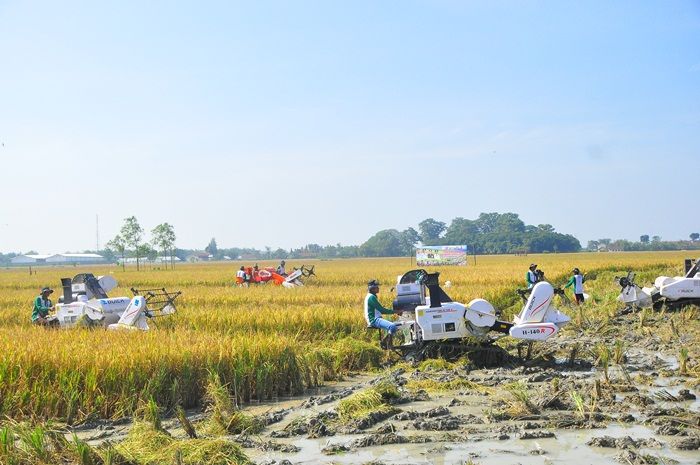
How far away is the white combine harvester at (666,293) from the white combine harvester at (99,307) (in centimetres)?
1179

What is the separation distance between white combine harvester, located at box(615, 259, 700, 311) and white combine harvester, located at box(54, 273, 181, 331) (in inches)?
464

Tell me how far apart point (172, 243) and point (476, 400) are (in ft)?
288

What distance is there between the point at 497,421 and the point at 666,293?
12400mm

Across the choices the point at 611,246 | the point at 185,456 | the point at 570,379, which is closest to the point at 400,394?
the point at 570,379

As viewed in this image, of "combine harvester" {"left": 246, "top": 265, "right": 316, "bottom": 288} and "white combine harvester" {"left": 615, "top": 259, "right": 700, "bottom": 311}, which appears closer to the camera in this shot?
"white combine harvester" {"left": 615, "top": 259, "right": 700, "bottom": 311}

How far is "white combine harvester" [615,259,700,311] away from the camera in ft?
61.7

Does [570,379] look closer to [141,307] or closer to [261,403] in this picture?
[261,403]

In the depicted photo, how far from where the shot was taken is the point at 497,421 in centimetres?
830

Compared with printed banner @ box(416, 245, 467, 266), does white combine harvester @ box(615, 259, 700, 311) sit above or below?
below

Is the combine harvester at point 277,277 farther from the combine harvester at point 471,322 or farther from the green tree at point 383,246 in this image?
the green tree at point 383,246

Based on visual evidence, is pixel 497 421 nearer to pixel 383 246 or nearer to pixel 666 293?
pixel 666 293

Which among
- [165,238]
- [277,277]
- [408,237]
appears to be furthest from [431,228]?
[277,277]

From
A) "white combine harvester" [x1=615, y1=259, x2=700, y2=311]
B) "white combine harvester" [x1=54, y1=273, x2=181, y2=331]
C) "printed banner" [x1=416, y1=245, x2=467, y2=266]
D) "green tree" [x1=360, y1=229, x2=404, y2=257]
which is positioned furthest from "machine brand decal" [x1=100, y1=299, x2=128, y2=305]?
"green tree" [x1=360, y1=229, x2=404, y2=257]

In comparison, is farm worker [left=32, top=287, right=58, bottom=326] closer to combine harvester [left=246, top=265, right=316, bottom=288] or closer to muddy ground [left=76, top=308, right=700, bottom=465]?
muddy ground [left=76, top=308, right=700, bottom=465]
